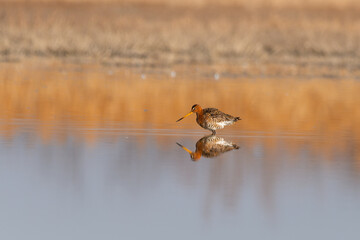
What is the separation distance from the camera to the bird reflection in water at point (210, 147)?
10258 millimetres

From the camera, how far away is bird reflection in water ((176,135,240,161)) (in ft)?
33.7

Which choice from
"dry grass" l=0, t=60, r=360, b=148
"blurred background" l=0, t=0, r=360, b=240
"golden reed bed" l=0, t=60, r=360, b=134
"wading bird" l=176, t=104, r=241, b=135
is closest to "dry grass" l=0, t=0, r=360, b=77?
"blurred background" l=0, t=0, r=360, b=240

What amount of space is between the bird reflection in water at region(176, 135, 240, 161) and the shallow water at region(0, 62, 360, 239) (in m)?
0.11

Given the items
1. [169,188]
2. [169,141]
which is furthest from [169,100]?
[169,188]

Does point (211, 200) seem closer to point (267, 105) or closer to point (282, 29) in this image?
point (267, 105)

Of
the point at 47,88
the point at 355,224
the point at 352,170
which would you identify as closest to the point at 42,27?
the point at 47,88

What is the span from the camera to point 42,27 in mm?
33812

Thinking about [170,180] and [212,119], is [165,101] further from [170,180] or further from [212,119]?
[170,180]

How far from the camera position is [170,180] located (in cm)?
855

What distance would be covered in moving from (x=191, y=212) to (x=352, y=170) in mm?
2630

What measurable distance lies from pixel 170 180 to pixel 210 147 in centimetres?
236

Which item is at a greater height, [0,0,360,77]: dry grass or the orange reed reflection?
[0,0,360,77]: dry grass

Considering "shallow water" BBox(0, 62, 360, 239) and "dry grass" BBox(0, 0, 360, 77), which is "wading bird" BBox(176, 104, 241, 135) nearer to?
"shallow water" BBox(0, 62, 360, 239)

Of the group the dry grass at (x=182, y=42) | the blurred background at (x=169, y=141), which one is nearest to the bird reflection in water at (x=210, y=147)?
the blurred background at (x=169, y=141)
